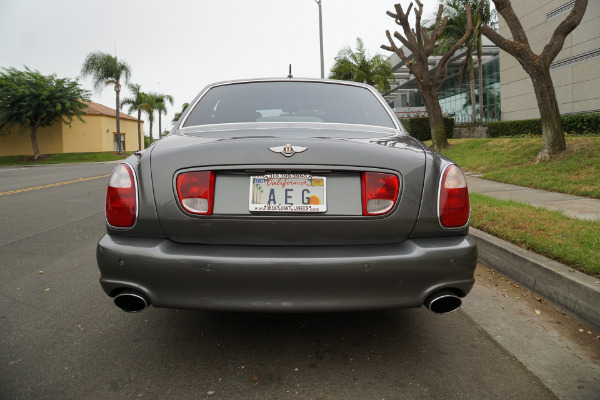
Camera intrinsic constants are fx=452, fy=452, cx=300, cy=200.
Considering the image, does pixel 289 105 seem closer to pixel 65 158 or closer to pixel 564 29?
pixel 564 29

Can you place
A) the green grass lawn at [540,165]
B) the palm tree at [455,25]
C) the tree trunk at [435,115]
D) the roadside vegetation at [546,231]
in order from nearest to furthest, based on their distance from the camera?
the roadside vegetation at [546,231]
the green grass lawn at [540,165]
the tree trunk at [435,115]
the palm tree at [455,25]

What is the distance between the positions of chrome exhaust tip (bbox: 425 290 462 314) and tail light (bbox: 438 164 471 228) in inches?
13.3

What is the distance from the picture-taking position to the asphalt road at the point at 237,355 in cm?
217

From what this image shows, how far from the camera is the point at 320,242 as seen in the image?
2162 millimetres

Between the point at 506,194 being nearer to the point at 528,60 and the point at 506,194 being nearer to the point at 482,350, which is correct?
the point at 528,60

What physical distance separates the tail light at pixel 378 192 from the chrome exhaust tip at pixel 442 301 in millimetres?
490

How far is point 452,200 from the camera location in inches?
90.7

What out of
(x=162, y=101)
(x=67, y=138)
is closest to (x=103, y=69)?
(x=67, y=138)

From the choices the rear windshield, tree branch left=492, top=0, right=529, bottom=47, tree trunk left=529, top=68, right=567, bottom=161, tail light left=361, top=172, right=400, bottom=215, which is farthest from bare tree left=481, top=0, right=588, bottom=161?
tail light left=361, top=172, right=400, bottom=215

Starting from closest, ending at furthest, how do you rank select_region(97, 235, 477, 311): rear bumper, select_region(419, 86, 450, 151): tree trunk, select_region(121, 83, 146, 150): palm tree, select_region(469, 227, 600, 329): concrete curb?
select_region(97, 235, 477, 311): rear bumper → select_region(469, 227, 600, 329): concrete curb → select_region(419, 86, 450, 151): tree trunk → select_region(121, 83, 146, 150): palm tree

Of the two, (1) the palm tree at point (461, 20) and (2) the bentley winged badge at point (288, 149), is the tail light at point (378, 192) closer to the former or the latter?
(2) the bentley winged badge at point (288, 149)

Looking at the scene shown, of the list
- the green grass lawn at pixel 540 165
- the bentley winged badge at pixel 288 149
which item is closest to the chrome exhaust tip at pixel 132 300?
the bentley winged badge at pixel 288 149

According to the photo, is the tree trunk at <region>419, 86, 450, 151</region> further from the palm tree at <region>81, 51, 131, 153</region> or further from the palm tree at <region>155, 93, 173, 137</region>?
the palm tree at <region>155, 93, 173, 137</region>

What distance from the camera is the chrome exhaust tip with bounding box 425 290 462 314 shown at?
222cm
